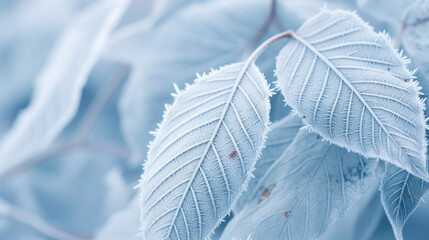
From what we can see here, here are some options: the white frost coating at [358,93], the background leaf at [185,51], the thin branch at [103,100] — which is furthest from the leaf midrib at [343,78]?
the thin branch at [103,100]

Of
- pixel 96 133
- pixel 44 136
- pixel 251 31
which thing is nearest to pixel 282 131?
pixel 251 31

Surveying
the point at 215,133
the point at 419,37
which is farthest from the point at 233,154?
the point at 419,37

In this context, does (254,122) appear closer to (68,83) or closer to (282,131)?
(282,131)

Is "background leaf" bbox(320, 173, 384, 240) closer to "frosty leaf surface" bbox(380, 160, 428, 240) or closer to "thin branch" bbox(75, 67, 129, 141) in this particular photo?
"frosty leaf surface" bbox(380, 160, 428, 240)

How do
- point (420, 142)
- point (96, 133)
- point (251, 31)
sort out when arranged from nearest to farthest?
point (420, 142) < point (251, 31) < point (96, 133)

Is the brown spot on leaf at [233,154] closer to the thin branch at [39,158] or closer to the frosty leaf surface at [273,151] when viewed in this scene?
the frosty leaf surface at [273,151]


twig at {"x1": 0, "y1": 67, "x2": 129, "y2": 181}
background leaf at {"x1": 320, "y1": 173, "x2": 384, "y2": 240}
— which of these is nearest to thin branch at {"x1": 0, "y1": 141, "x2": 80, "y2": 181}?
twig at {"x1": 0, "y1": 67, "x2": 129, "y2": 181}
